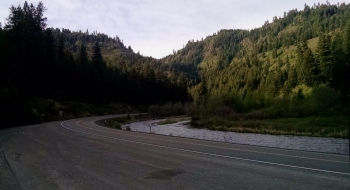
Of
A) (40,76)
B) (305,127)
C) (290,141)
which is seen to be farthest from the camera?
(40,76)

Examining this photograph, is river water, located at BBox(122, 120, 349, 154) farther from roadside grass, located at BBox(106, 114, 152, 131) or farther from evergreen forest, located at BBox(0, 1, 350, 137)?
roadside grass, located at BBox(106, 114, 152, 131)

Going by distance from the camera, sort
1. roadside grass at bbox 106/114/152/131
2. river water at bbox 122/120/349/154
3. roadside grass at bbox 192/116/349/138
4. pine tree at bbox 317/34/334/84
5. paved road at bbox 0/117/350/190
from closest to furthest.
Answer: paved road at bbox 0/117/350/190 → river water at bbox 122/120/349/154 → roadside grass at bbox 192/116/349/138 → roadside grass at bbox 106/114/152/131 → pine tree at bbox 317/34/334/84

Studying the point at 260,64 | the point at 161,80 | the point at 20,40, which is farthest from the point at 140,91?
the point at 260,64

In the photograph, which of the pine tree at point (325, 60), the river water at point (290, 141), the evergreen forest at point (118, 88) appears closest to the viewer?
the river water at point (290, 141)

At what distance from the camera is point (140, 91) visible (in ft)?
352

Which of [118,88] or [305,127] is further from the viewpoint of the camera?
[118,88]

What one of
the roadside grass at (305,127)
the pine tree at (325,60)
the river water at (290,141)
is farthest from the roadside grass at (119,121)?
the pine tree at (325,60)

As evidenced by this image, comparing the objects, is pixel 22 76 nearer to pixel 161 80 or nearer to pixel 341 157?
pixel 341 157

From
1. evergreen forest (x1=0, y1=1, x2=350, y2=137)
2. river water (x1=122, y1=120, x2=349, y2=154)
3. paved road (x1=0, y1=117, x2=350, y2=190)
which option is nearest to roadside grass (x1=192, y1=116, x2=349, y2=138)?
evergreen forest (x1=0, y1=1, x2=350, y2=137)

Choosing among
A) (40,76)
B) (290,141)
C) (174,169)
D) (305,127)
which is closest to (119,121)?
(40,76)

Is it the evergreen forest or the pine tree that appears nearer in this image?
the evergreen forest

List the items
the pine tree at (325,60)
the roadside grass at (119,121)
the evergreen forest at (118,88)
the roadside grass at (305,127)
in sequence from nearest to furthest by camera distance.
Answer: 1. the roadside grass at (305,127)
2. the evergreen forest at (118,88)
3. the roadside grass at (119,121)
4. the pine tree at (325,60)

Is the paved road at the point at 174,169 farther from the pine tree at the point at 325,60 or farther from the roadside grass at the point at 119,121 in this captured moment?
the pine tree at the point at 325,60

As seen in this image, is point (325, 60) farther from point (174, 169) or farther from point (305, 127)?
point (174, 169)
